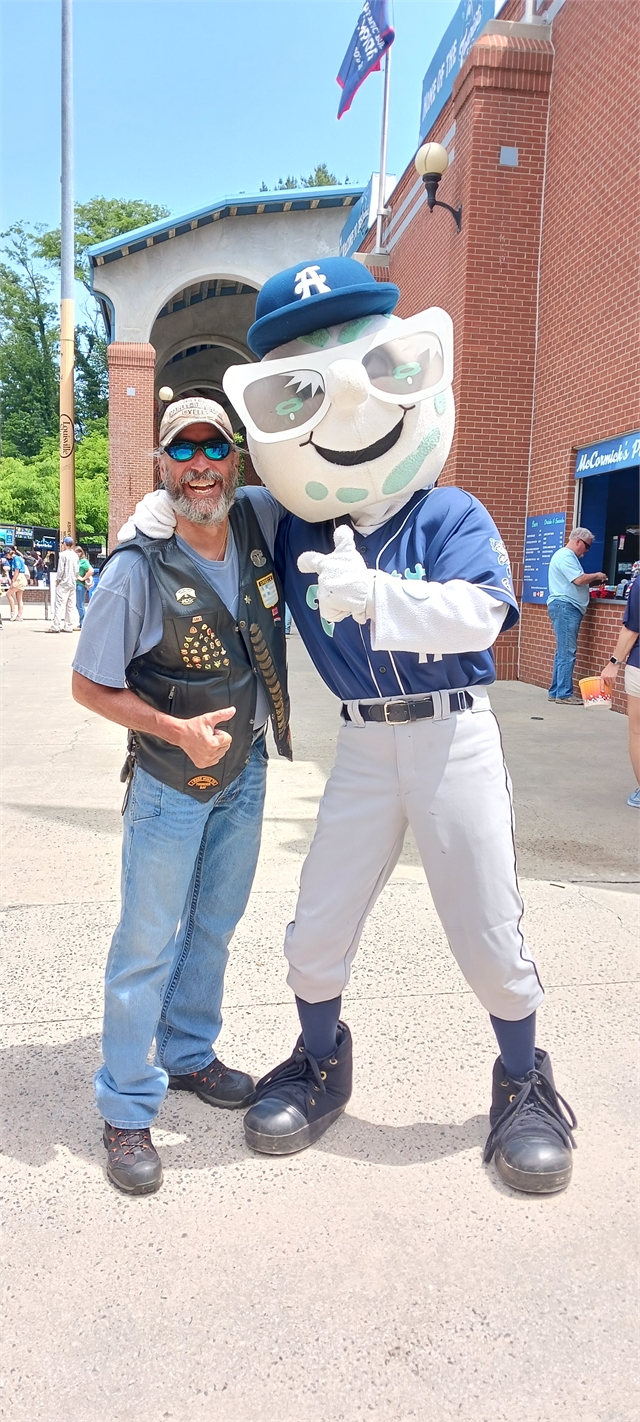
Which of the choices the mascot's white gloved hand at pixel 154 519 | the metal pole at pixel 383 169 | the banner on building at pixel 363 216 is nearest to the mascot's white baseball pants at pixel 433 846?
the mascot's white gloved hand at pixel 154 519

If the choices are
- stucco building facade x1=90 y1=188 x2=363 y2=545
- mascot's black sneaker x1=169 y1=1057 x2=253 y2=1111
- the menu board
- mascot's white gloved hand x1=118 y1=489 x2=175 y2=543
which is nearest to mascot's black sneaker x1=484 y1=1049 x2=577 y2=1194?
mascot's black sneaker x1=169 y1=1057 x2=253 y2=1111

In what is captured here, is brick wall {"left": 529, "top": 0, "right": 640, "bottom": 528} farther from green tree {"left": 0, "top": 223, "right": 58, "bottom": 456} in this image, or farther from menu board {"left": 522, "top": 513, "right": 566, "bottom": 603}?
green tree {"left": 0, "top": 223, "right": 58, "bottom": 456}

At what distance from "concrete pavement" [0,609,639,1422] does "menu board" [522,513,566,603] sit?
632 centimetres

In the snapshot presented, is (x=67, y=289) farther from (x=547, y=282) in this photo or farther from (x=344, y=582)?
(x=344, y=582)

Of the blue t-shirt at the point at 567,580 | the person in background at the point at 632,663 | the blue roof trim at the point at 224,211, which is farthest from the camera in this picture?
the blue roof trim at the point at 224,211

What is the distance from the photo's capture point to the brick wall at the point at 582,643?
27.7 feet

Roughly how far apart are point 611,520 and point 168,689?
8.10 meters

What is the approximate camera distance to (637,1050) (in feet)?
9.16

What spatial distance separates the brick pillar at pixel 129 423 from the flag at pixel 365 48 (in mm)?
6374

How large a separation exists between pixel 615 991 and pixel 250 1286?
171cm

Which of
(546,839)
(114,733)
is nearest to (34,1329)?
(546,839)

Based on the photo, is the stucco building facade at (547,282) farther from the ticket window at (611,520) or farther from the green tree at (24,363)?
the green tree at (24,363)

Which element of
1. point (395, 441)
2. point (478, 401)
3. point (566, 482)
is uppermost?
point (478, 401)

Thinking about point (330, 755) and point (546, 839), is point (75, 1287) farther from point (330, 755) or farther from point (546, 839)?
point (330, 755)
